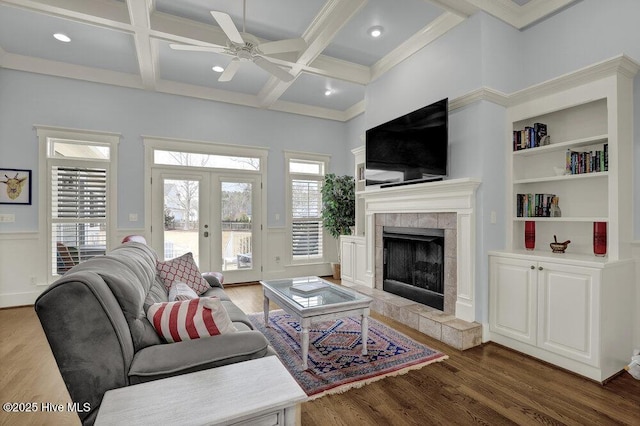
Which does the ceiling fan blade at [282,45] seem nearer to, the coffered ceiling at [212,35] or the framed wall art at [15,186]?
the coffered ceiling at [212,35]

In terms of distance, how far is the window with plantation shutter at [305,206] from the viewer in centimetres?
588

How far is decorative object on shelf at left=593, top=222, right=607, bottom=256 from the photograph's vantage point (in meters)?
2.56

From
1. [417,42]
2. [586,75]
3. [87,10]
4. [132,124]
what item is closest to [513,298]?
[586,75]

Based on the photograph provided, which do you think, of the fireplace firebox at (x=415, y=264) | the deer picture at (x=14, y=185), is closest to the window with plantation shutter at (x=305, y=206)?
the fireplace firebox at (x=415, y=264)

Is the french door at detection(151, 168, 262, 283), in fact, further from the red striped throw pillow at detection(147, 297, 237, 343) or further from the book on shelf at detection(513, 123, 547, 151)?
the book on shelf at detection(513, 123, 547, 151)

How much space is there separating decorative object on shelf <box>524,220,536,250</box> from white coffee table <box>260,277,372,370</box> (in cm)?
172

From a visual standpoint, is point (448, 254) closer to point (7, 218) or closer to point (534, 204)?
point (534, 204)

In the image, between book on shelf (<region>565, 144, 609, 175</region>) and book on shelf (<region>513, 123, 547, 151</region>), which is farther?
book on shelf (<region>513, 123, 547, 151</region>)

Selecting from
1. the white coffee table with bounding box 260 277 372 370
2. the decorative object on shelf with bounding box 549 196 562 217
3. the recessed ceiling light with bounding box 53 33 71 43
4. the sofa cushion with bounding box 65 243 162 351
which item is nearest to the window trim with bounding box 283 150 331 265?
the white coffee table with bounding box 260 277 372 370

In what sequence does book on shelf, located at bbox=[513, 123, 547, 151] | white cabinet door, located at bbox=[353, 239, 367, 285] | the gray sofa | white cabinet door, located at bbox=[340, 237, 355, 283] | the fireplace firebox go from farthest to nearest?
1. white cabinet door, located at bbox=[340, 237, 355, 283]
2. white cabinet door, located at bbox=[353, 239, 367, 285]
3. the fireplace firebox
4. book on shelf, located at bbox=[513, 123, 547, 151]
5. the gray sofa

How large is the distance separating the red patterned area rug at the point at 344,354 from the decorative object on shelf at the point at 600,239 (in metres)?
1.51

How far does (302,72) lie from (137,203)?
304 centimetres

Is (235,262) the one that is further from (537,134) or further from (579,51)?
(579,51)

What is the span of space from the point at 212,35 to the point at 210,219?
272 cm
